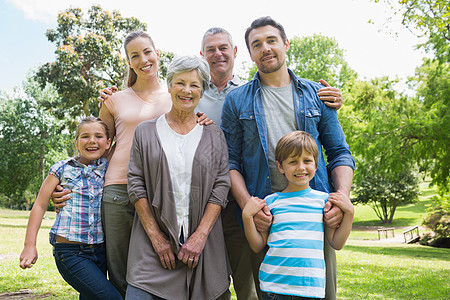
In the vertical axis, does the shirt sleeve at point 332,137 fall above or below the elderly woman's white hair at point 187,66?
below

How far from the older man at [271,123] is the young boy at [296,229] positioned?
23cm

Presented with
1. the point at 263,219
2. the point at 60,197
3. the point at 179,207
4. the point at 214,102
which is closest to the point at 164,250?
the point at 179,207

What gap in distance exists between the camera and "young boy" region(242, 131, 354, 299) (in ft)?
8.48

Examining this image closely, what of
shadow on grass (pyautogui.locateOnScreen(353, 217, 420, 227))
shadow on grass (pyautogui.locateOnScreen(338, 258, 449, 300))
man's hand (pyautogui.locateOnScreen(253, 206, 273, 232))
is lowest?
shadow on grass (pyautogui.locateOnScreen(353, 217, 420, 227))

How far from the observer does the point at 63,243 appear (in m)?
3.03

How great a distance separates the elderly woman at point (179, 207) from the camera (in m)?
2.67

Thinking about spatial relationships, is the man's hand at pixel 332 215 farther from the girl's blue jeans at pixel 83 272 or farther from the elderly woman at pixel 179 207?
the girl's blue jeans at pixel 83 272

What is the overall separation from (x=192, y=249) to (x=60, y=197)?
1.21 metres

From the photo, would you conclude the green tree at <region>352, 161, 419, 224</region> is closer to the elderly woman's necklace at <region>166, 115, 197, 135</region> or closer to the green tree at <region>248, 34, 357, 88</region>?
the green tree at <region>248, 34, 357, 88</region>

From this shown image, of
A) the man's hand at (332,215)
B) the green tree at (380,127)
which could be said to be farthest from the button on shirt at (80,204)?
the green tree at (380,127)

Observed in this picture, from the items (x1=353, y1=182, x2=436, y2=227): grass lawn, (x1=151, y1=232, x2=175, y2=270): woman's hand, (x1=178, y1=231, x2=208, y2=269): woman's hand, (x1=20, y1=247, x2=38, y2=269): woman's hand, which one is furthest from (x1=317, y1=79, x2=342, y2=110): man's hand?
(x1=353, y1=182, x2=436, y2=227): grass lawn

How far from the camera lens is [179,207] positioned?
8.93ft

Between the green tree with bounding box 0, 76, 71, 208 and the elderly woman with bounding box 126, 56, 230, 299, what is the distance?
28.9m

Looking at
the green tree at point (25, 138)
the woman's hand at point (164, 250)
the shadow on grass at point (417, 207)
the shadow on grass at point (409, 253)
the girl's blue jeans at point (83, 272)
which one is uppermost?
the green tree at point (25, 138)
